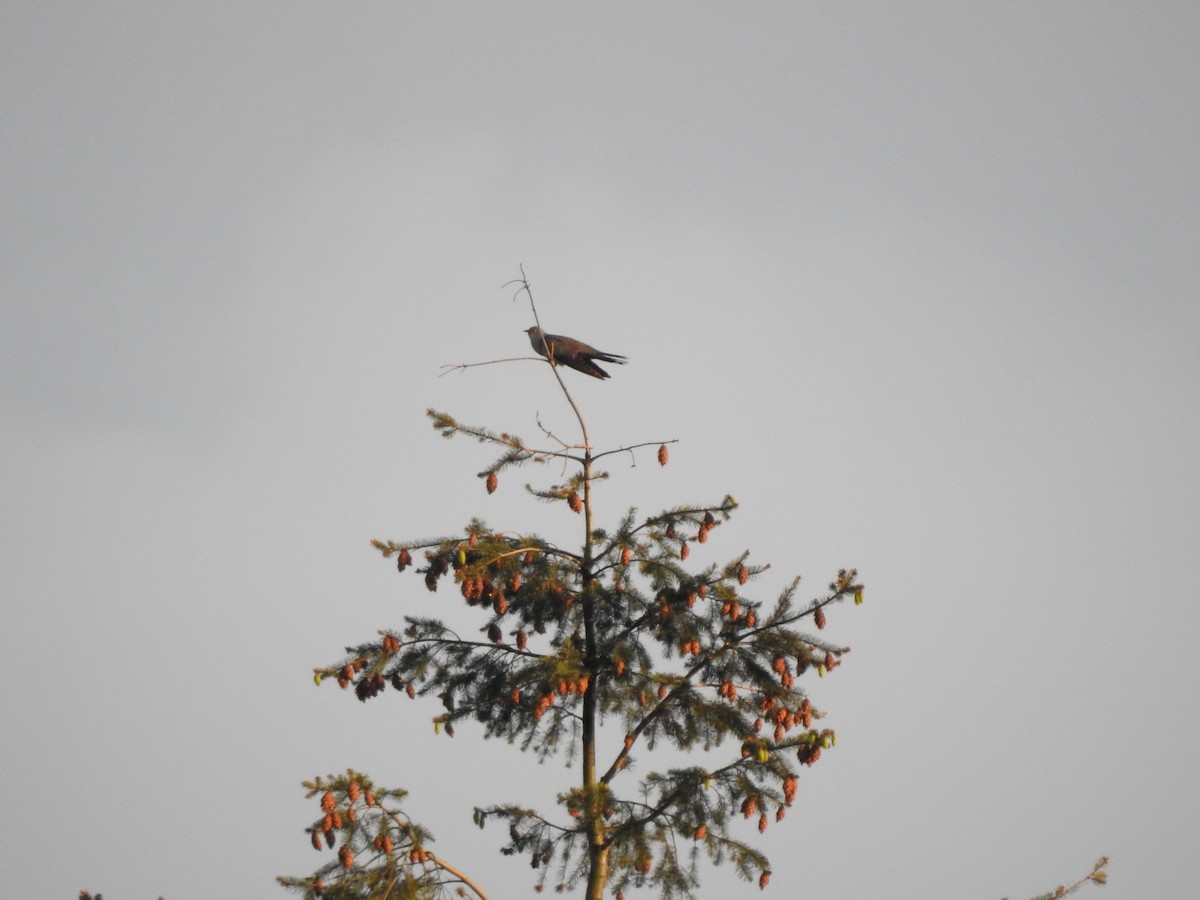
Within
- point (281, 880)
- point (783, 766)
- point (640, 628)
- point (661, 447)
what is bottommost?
point (281, 880)

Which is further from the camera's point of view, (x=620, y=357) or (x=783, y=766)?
(x=620, y=357)

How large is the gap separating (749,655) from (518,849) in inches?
104

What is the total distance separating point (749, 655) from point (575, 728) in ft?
6.33

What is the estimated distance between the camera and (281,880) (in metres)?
8.62

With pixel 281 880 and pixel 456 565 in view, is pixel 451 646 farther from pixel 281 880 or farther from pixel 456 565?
pixel 281 880

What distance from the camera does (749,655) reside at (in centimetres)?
932

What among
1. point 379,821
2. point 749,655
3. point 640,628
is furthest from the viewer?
point 640,628

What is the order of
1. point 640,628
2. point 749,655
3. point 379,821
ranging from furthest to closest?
point 640,628 → point 749,655 → point 379,821

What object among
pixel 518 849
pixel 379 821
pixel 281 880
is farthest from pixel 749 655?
pixel 281 880

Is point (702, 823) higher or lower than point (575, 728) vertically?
lower

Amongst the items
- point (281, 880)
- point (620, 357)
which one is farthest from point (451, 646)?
point (620, 357)

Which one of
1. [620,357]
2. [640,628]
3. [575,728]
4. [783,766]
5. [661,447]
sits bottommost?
[783,766]

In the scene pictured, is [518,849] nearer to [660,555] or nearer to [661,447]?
[660,555]

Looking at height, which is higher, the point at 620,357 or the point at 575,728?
the point at 620,357
